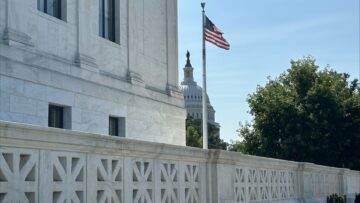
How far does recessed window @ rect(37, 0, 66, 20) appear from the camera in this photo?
1877 cm

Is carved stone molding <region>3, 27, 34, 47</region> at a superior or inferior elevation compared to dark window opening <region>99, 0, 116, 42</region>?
inferior

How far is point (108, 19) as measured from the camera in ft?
75.5

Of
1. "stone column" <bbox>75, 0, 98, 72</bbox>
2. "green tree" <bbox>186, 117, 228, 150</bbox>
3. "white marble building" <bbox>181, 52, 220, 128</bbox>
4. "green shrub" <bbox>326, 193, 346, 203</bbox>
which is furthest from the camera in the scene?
"white marble building" <bbox>181, 52, 220, 128</bbox>

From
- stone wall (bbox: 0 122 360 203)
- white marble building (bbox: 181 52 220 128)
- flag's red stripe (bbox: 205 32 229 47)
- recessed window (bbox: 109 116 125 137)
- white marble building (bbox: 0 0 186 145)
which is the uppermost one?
white marble building (bbox: 181 52 220 128)

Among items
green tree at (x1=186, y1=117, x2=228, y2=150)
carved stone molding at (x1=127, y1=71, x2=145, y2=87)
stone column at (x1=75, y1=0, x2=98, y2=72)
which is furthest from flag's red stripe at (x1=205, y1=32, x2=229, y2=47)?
green tree at (x1=186, y1=117, x2=228, y2=150)

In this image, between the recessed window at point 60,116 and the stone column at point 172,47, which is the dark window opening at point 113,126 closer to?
the recessed window at point 60,116

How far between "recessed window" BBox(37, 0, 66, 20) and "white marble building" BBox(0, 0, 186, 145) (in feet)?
0.11

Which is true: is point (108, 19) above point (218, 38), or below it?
above

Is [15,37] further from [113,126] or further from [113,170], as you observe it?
[113,170]

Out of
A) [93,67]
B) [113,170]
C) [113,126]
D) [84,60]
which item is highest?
[84,60]

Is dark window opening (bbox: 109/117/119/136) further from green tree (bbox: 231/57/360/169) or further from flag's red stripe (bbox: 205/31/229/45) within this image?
green tree (bbox: 231/57/360/169)

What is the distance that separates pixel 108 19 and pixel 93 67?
10.7 ft

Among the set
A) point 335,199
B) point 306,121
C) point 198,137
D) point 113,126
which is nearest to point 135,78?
point 113,126

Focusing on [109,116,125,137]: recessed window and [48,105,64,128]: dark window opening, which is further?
[109,116,125,137]: recessed window
